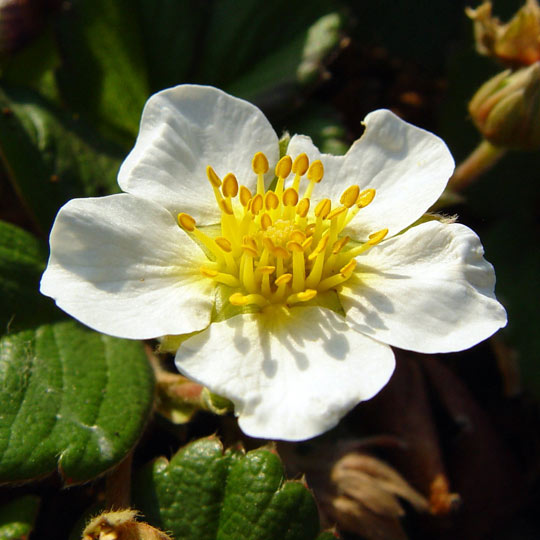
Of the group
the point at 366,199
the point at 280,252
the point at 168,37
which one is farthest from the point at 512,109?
the point at 168,37

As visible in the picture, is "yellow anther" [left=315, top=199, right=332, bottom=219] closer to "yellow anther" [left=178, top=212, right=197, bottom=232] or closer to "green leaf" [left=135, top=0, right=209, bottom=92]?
"yellow anther" [left=178, top=212, right=197, bottom=232]

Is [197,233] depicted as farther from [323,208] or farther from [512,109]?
[512,109]

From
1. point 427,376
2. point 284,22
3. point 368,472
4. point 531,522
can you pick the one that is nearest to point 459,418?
point 427,376

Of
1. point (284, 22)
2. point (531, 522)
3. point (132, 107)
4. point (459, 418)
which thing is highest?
point (284, 22)

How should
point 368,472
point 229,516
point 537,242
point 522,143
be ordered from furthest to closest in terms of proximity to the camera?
point 537,242, point 522,143, point 368,472, point 229,516

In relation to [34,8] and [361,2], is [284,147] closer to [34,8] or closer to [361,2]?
[34,8]

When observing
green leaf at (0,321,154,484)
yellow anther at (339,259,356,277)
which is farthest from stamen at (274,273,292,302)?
green leaf at (0,321,154,484)
